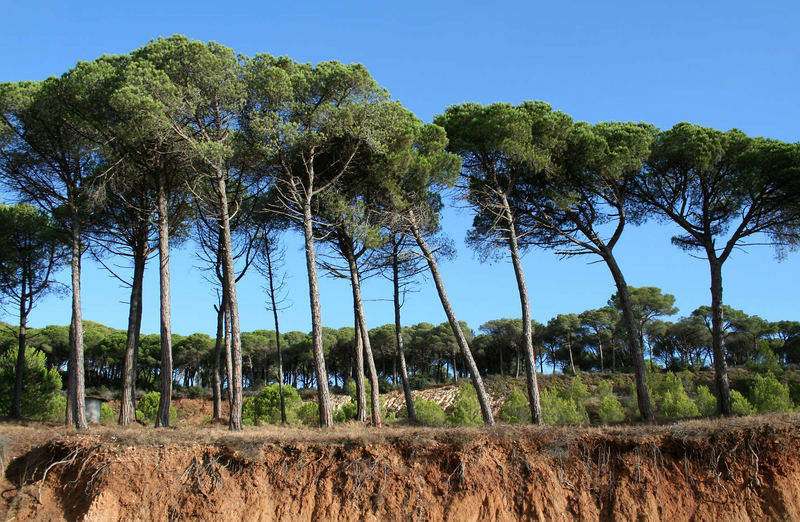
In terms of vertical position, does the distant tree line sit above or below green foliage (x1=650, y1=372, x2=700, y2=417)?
above

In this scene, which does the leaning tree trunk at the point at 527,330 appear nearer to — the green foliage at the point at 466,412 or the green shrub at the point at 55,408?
the green foliage at the point at 466,412

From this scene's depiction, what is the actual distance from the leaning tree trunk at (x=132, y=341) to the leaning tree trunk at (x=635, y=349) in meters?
12.6

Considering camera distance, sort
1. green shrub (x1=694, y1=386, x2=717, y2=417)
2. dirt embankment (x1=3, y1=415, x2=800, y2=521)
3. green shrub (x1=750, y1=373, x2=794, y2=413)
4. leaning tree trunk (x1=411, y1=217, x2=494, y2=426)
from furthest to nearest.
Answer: green shrub (x1=694, y1=386, x2=717, y2=417), green shrub (x1=750, y1=373, x2=794, y2=413), leaning tree trunk (x1=411, y1=217, x2=494, y2=426), dirt embankment (x1=3, y1=415, x2=800, y2=521)

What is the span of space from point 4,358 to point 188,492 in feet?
78.9

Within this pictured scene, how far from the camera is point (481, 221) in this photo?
1703 cm

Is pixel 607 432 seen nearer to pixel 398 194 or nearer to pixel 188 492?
pixel 188 492

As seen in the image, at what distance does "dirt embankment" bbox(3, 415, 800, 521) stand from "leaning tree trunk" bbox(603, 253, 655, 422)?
4303 millimetres

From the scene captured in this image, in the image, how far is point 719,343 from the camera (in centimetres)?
1434

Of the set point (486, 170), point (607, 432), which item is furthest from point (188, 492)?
point (486, 170)

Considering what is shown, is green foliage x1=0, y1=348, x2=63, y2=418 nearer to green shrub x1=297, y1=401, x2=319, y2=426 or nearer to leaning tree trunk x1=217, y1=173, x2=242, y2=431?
green shrub x1=297, y1=401, x2=319, y2=426

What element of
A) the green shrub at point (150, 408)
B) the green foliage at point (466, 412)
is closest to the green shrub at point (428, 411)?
the green foliage at point (466, 412)

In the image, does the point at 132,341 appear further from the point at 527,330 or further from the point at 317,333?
the point at 527,330

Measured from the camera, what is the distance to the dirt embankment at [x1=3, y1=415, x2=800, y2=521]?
29.2 feet

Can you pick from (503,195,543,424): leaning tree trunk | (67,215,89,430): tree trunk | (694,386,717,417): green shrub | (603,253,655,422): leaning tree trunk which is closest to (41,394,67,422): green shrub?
(67,215,89,430): tree trunk
